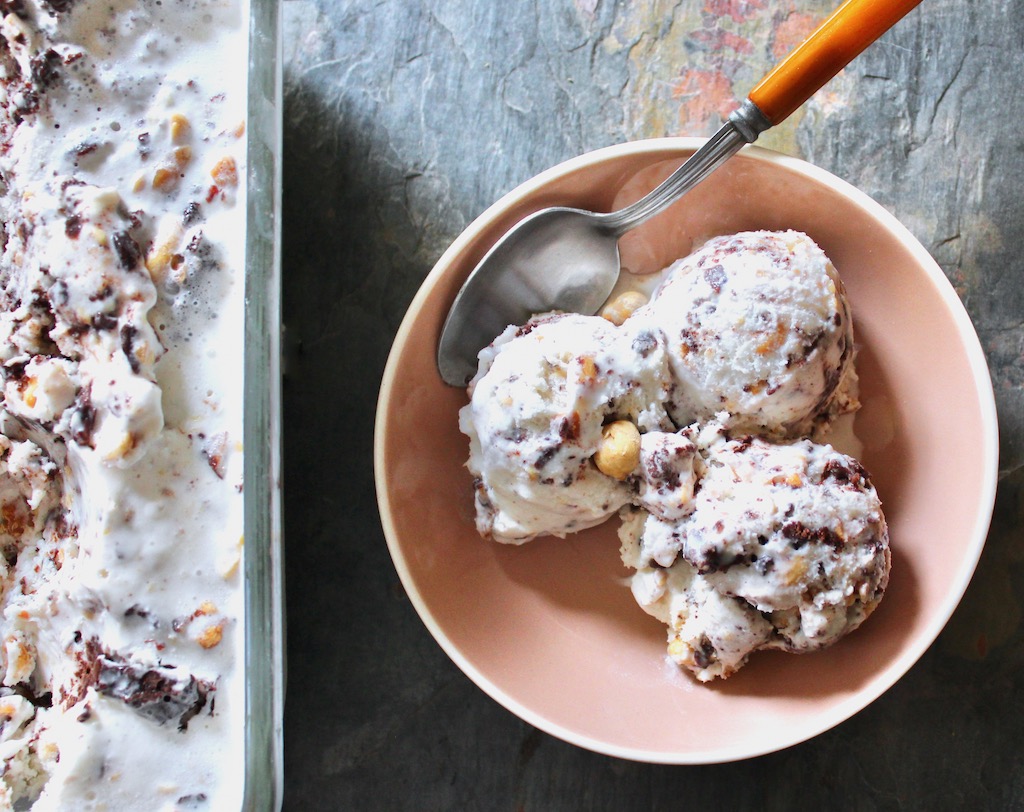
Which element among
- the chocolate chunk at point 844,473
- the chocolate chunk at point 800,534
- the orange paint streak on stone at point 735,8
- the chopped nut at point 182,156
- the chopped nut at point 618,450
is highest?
the orange paint streak on stone at point 735,8

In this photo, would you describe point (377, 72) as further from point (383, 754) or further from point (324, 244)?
point (383, 754)

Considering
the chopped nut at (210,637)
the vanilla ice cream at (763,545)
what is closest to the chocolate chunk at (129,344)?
the chopped nut at (210,637)

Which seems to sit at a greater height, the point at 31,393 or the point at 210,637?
the point at 31,393

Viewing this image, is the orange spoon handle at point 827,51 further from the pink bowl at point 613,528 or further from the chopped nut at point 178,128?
the chopped nut at point 178,128

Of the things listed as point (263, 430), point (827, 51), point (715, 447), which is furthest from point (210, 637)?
point (827, 51)

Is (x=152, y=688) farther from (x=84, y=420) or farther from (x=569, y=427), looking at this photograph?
(x=569, y=427)
